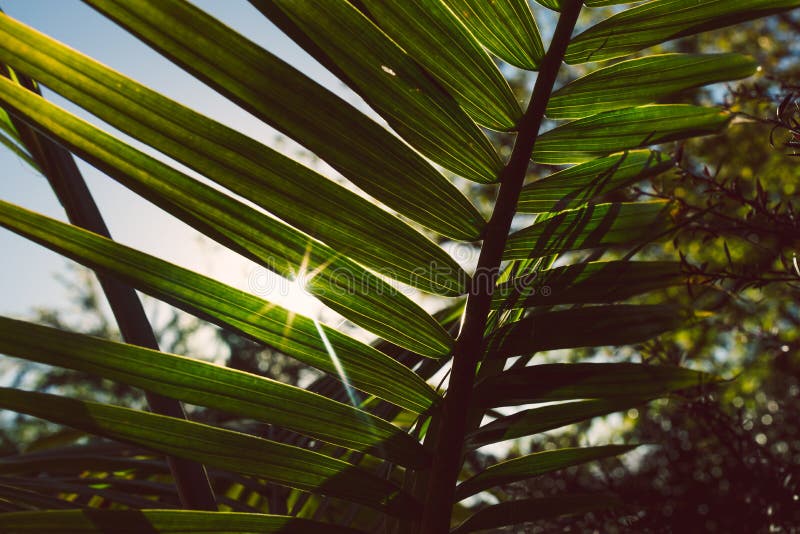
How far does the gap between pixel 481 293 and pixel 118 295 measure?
0.52 metres

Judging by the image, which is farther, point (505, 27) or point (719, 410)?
point (719, 410)

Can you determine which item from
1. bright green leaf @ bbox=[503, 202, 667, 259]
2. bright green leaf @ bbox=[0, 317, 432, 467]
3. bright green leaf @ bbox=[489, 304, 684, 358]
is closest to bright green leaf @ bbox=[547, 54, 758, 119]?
bright green leaf @ bbox=[503, 202, 667, 259]

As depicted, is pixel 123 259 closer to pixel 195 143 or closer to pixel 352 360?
pixel 195 143

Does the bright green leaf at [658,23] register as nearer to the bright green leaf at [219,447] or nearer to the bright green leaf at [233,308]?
the bright green leaf at [233,308]

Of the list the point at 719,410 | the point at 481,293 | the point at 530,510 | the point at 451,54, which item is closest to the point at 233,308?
the point at 481,293

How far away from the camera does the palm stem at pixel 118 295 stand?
755 millimetres

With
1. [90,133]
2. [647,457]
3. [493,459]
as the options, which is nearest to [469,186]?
[647,457]

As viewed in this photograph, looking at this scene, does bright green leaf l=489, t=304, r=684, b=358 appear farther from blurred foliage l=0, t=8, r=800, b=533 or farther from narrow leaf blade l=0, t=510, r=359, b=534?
narrow leaf blade l=0, t=510, r=359, b=534

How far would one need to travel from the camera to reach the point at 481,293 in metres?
0.77

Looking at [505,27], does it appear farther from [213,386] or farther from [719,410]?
[719,410]

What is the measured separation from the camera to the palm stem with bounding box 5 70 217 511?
75 centimetres

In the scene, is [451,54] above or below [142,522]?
above

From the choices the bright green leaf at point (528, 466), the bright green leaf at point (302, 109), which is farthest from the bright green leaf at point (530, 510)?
the bright green leaf at point (302, 109)

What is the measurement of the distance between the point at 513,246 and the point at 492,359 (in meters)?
0.18
